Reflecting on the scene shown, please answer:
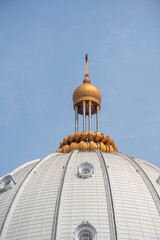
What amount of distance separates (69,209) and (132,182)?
895 centimetres

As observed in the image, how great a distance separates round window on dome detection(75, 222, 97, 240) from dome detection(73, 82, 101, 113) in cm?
3277

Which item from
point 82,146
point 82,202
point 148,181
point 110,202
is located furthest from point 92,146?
point 82,202

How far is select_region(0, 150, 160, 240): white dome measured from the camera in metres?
46.5

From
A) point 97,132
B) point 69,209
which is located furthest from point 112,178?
point 97,132

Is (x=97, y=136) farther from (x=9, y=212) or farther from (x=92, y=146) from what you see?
(x=9, y=212)

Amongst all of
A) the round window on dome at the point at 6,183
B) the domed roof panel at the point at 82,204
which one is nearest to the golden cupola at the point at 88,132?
the domed roof panel at the point at 82,204

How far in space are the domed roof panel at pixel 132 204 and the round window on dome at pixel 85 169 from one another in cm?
230

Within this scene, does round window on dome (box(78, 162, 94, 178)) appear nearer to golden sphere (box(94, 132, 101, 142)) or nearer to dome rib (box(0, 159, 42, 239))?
dome rib (box(0, 159, 42, 239))

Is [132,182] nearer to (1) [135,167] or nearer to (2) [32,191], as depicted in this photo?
(1) [135,167]

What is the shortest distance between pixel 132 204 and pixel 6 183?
48.6ft

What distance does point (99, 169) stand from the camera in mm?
55812

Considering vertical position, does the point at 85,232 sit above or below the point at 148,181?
below

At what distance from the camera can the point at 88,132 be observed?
70.9 meters

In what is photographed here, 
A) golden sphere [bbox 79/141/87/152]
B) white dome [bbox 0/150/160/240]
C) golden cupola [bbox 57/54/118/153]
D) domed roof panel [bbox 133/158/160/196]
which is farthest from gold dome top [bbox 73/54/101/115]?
white dome [bbox 0/150/160/240]
